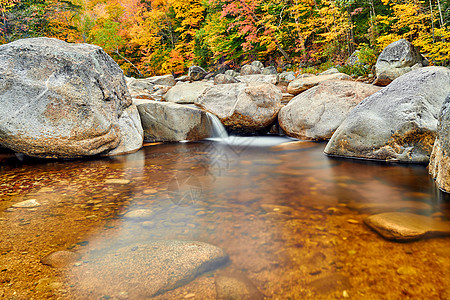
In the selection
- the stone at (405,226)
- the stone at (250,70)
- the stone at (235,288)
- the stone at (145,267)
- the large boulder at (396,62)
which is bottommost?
the stone at (235,288)

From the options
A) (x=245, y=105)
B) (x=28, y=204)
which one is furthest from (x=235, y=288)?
(x=245, y=105)

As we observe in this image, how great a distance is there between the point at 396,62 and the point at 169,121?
7.49 m

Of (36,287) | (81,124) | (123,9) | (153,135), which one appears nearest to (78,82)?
(81,124)

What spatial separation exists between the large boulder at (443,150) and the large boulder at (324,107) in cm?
295

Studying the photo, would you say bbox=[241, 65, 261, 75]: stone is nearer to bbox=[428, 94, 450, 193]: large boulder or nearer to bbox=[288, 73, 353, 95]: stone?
bbox=[288, 73, 353, 95]: stone

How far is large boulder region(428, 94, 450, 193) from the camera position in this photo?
2.57 metres

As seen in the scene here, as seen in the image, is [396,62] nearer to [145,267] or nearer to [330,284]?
[330,284]

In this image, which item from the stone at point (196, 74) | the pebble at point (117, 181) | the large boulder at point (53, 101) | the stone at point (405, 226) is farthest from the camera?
the stone at point (196, 74)

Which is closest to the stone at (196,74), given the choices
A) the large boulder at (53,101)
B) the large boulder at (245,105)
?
the large boulder at (245,105)

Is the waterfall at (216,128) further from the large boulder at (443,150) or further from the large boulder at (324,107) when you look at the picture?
the large boulder at (443,150)

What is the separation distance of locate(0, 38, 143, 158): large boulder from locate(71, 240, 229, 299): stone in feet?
11.2

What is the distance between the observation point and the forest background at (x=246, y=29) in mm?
9344

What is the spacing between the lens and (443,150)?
2.64 m

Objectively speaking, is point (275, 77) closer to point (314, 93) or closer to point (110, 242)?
point (314, 93)
